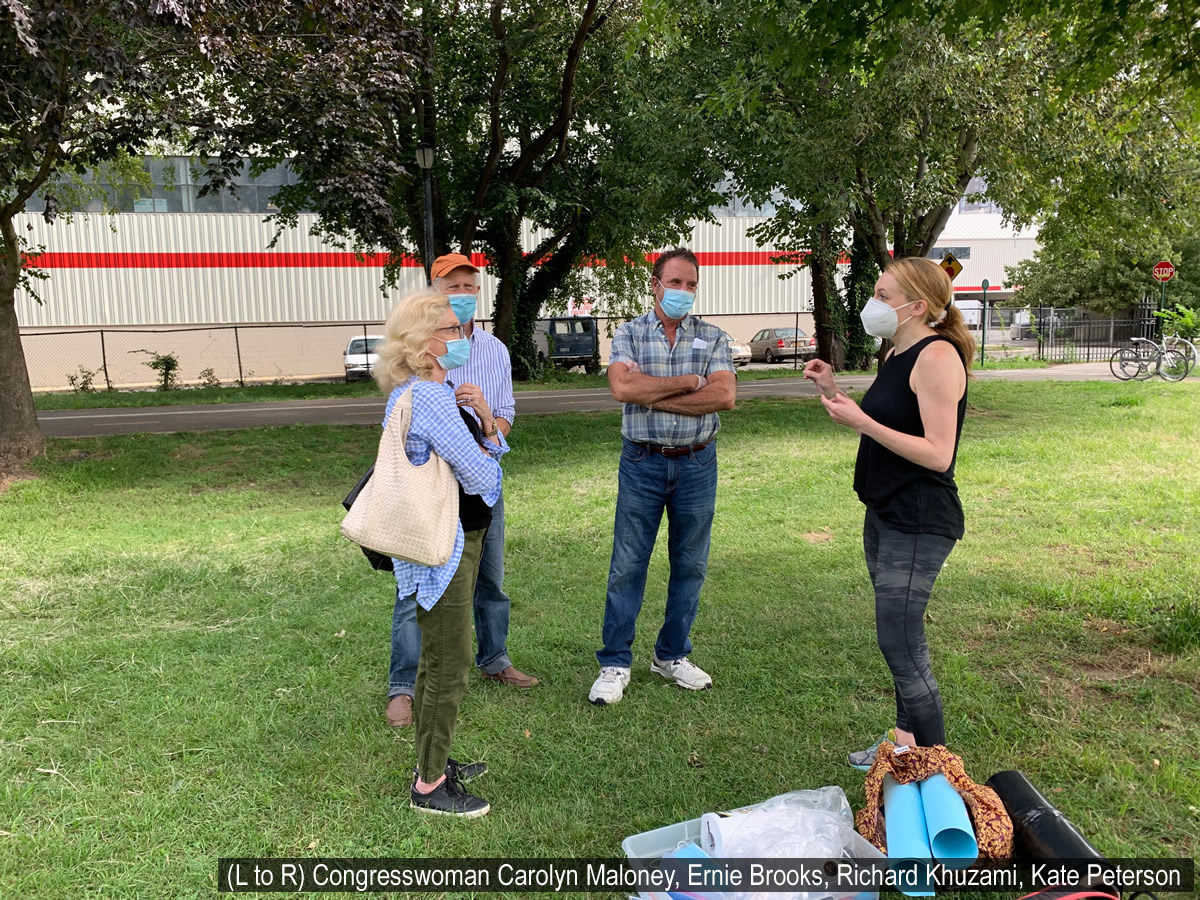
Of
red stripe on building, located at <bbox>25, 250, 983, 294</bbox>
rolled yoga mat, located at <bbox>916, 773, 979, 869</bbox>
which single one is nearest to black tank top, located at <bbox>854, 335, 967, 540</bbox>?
rolled yoga mat, located at <bbox>916, 773, 979, 869</bbox>

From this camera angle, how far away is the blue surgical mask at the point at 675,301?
13.7 feet

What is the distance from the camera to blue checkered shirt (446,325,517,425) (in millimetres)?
4211

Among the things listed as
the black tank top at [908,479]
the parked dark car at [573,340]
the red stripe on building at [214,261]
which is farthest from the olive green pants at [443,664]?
the red stripe on building at [214,261]

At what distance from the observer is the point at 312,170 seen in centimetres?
1046

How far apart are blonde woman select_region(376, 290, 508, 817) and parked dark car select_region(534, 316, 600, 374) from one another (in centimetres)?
2416

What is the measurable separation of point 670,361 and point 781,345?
29.1m

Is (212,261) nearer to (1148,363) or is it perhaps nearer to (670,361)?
(1148,363)

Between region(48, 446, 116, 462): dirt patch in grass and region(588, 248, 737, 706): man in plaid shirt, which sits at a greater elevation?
region(588, 248, 737, 706): man in plaid shirt

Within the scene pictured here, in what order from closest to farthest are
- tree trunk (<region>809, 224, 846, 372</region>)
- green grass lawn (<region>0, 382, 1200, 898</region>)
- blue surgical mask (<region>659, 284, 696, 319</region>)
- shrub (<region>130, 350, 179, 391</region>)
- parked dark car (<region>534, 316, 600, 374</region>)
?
1. green grass lawn (<region>0, 382, 1200, 898</region>)
2. blue surgical mask (<region>659, 284, 696, 319</region>)
3. tree trunk (<region>809, 224, 846, 372</region>)
4. shrub (<region>130, 350, 179, 391</region>)
5. parked dark car (<region>534, 316, 600, 374</region>)

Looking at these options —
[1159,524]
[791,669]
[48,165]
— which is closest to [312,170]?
[48,165]

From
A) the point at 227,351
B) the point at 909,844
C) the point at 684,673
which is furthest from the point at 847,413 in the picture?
the point at 227,351

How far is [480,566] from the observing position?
4.43 meters

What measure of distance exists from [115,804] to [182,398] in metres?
17.7

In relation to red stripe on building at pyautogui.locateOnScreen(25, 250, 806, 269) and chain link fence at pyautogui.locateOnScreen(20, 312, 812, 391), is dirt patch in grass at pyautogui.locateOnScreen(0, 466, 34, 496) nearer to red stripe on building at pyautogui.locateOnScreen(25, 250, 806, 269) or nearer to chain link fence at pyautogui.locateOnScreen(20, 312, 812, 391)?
chain link fence at pyautogui.locateOnScreen(20, 312, 812, 391)
